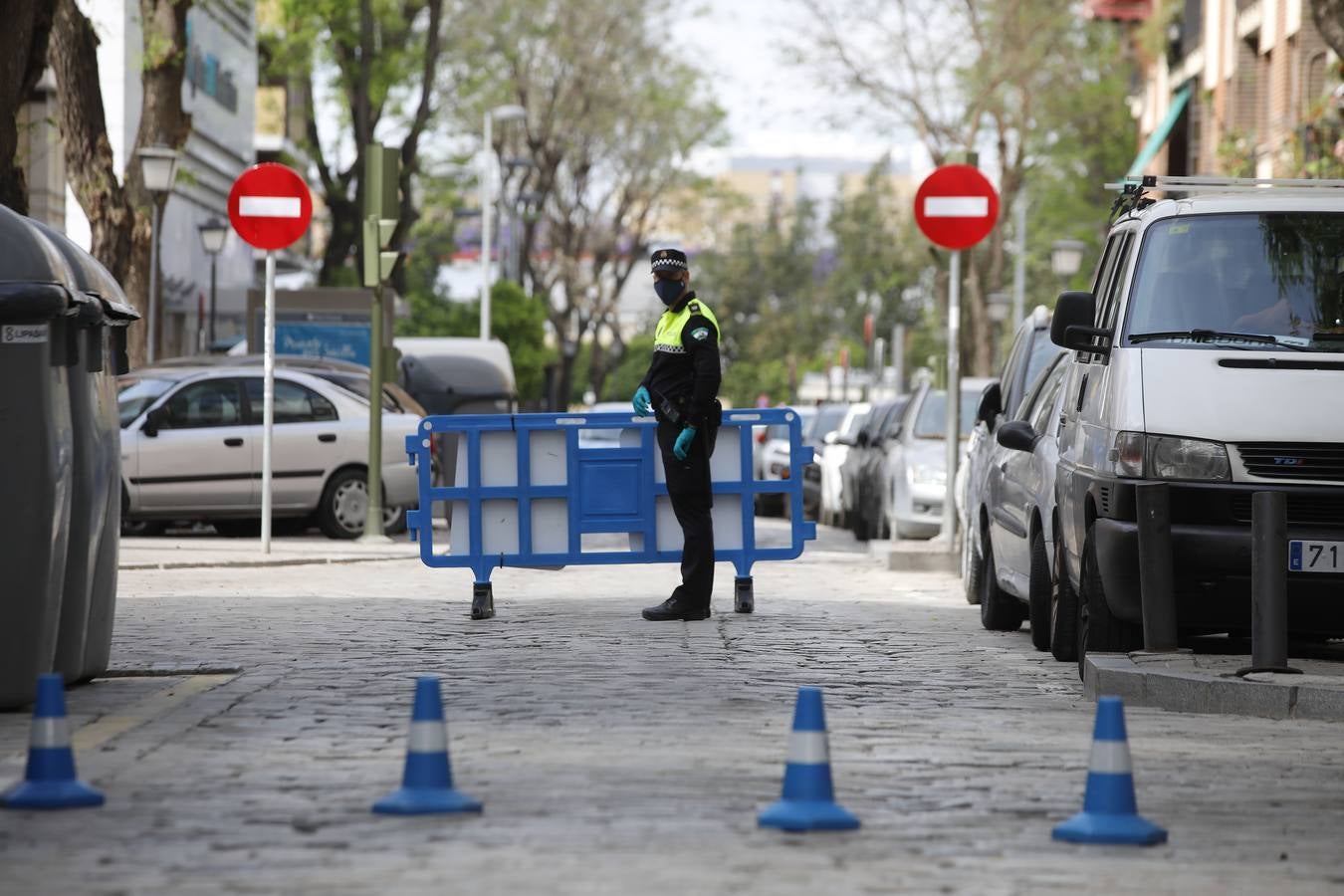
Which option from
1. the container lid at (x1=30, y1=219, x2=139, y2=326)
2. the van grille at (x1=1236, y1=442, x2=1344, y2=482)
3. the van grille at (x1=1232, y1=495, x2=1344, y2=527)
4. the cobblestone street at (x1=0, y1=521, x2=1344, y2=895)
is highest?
the container lid at (x1=30, y1=219, x2=139, y2=326)

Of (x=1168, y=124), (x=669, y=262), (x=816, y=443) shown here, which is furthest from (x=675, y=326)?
(x=1168, y=124)

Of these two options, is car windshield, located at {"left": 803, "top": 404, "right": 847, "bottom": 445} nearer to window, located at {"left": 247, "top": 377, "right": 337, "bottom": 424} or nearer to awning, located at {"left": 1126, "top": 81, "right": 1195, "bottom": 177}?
window, located at {"left": 247, "top": 377, "right": 337, "bottom": 424}

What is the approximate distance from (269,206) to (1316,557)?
36.7ft

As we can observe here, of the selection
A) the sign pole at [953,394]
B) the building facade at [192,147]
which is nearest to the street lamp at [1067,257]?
the building facade at [192,147]

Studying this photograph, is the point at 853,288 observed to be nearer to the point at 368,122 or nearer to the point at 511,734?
the point at 368,122

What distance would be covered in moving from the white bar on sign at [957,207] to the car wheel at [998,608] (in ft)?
17.1

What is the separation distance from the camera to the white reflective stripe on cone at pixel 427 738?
21.5ft

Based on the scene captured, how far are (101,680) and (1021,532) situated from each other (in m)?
4.78

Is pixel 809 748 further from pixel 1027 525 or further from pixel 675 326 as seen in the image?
pixel 675 326

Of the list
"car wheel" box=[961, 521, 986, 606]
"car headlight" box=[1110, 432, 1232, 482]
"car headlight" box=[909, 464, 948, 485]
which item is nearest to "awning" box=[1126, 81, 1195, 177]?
"car headlight" box=[909, 464, 948, 485]

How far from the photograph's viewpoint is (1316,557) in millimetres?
9562

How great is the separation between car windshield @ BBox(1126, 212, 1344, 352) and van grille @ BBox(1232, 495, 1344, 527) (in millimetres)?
703

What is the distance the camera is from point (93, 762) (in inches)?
297

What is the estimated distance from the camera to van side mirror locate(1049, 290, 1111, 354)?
10461mm
